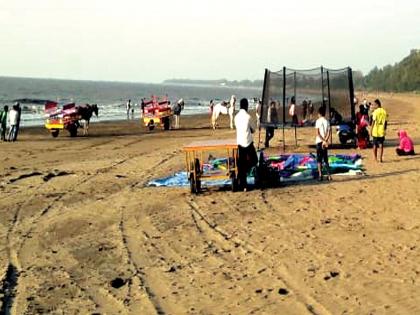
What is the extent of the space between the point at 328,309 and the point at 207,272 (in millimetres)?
1740

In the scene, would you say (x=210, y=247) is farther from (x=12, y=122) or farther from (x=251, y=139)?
(x=12, y=122)

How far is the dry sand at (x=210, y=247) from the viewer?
6.21 metres

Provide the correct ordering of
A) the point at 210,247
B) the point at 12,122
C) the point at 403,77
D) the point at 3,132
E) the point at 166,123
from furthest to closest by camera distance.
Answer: the point at 403,77 < the point at 166,123 < the point at 3,132 < the point at 12,122 < the point at 210,247

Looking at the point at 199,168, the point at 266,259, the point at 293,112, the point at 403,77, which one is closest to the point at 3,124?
the point at 293,112

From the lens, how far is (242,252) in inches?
309

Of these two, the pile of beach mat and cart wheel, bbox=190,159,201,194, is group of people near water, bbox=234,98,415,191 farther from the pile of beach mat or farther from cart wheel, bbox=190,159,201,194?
cart wheel, bbox=190,159,201,194

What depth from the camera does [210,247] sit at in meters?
8.16

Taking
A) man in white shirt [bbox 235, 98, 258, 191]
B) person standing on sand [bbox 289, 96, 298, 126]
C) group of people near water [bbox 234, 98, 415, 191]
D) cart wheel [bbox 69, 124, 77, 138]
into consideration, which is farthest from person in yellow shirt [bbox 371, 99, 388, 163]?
cart wheel [bbox 69, 124, 77, 138]

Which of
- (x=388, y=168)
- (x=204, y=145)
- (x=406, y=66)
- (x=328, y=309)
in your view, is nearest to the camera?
(x=328, y=309)

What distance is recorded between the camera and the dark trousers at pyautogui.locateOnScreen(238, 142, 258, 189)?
39.4 feet

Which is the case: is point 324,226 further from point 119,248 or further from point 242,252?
point 119,248

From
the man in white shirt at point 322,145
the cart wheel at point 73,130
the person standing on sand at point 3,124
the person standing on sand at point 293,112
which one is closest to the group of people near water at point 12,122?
the person standing on sand at point 3,124

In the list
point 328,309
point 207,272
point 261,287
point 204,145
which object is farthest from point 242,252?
point 204,145

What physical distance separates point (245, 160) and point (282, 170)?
234 cm
